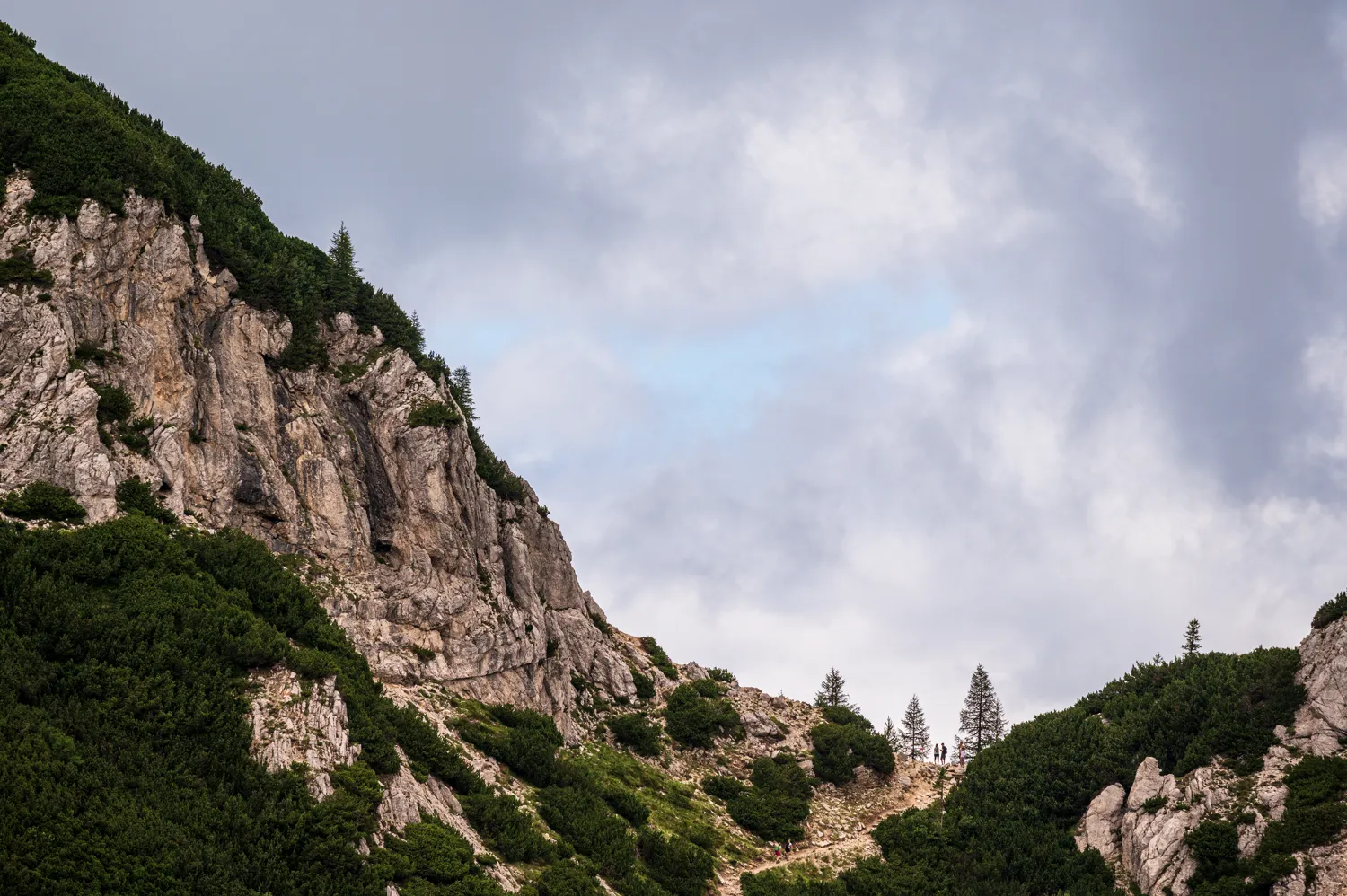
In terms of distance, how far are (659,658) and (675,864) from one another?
3083 cm

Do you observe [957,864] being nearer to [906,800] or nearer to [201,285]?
[906,800]

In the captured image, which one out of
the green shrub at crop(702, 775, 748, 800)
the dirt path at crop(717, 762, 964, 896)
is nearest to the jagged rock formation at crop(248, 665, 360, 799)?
the dirt path at crop(717, 762, 964, 896)

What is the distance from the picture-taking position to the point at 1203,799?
4472cm

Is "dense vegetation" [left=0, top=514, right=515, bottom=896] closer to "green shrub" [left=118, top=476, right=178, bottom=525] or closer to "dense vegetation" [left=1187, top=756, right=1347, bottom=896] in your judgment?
"green shrub" [left=118, top=476, right=178, bottom=525]

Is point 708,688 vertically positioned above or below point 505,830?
above

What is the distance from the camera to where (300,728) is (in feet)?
105

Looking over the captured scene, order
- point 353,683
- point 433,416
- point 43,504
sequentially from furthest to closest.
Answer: point 433,416, point 353,683, point 43,504

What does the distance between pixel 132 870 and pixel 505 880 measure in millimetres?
14040

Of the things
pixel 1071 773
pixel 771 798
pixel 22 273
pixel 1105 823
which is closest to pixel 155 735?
pixel 22 273

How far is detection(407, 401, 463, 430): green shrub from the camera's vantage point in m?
56.5

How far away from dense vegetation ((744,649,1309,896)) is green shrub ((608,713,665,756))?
1444 cm

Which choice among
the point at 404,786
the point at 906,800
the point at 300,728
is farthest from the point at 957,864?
the point at 300,728

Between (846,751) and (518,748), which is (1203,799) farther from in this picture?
(518,748)

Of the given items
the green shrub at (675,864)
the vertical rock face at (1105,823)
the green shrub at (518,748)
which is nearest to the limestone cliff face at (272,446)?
the green shrub at (518,748)
